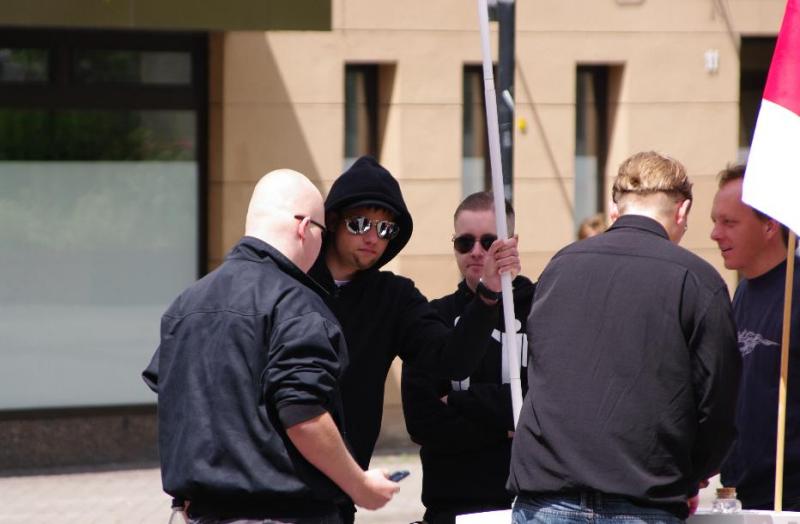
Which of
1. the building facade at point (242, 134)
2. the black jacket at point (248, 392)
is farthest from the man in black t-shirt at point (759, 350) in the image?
the building facade at point (242, 134)

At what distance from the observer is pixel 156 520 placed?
1013 cm

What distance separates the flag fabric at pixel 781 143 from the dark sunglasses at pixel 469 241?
0.94 meters

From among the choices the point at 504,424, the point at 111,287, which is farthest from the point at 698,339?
the point at 111,287

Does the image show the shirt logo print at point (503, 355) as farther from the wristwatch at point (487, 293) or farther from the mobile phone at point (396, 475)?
the mobile phone at point (396, 475)

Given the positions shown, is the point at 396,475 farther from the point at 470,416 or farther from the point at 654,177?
the point at 654,177

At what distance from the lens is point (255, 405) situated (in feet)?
13.0

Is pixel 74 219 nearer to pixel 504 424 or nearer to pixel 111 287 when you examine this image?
pixel 111 287

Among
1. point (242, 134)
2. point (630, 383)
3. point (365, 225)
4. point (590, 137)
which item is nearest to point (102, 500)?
point (242, 134)

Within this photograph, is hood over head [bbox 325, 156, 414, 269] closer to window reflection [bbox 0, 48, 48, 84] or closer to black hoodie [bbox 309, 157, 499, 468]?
black hoodie [bbox 309, 157, 499, 468]

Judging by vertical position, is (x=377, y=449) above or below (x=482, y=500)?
below

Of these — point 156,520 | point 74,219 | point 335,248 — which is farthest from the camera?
point 74,219

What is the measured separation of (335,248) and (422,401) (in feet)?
2.14

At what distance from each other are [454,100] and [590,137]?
156 cm

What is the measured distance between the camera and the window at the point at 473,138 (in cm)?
1338
